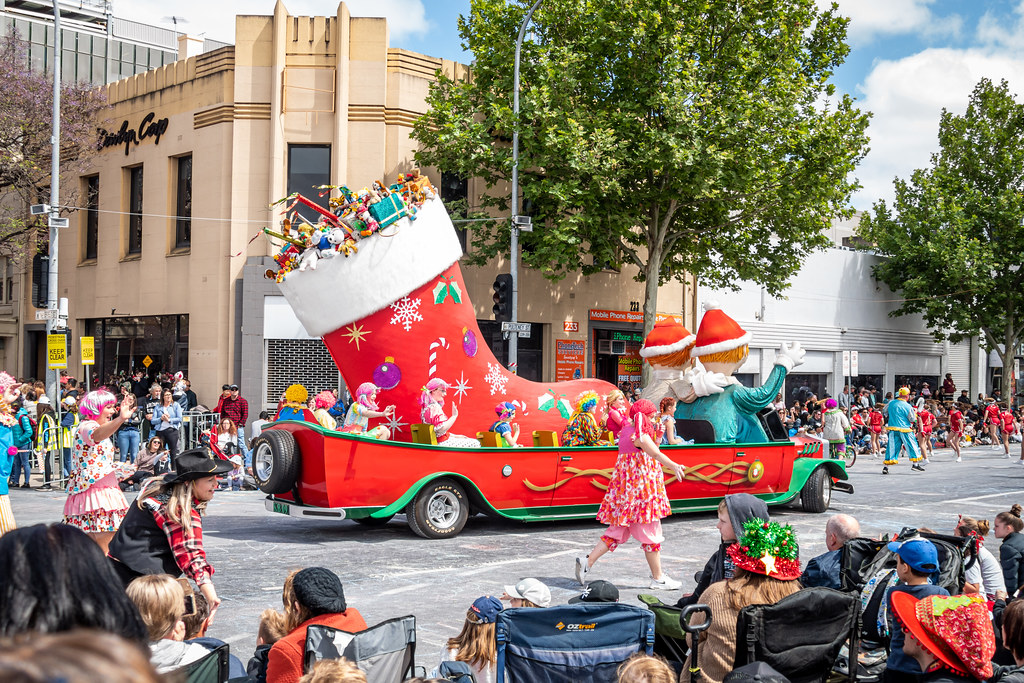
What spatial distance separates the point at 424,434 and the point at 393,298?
69.2 inches

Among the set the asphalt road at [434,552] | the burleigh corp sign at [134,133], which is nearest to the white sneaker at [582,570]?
the asphalt road at [434,552]

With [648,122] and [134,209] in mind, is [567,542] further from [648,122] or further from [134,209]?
[134,209]

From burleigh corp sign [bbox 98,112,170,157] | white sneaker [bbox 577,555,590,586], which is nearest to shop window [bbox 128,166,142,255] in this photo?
burleigh corp sign [bbox 98,112,170,157]

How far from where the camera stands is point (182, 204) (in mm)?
24344

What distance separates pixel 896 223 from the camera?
3662 cm

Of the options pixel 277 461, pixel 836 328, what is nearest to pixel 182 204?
pixel 277 461

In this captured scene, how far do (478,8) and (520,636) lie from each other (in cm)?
2093

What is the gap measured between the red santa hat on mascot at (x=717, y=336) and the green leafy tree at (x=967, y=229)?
2259cm

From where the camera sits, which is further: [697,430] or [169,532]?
[697,430]

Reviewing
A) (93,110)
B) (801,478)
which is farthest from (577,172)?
(93,110)

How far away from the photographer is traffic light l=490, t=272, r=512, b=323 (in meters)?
18.5

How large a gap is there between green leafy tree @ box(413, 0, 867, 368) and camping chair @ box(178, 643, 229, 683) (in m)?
18.0

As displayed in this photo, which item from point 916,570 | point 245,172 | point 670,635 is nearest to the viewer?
point 916,570

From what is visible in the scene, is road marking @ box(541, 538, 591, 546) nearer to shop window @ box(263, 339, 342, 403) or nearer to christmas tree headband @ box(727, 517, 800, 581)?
christmas tree headband @ box(727, 517, 800, 581)
